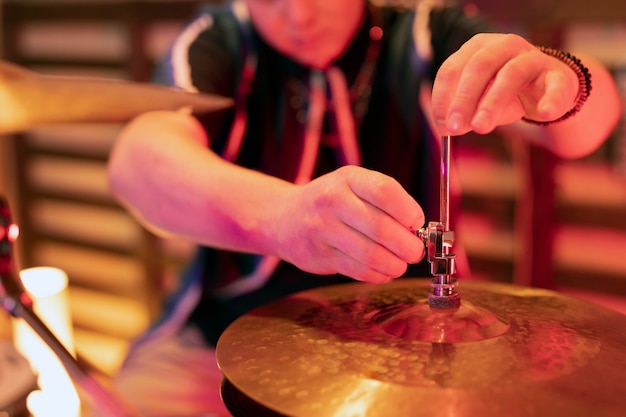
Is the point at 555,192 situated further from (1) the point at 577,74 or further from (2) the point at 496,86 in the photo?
(2) the point at 496,86

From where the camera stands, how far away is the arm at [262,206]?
643 millimetres

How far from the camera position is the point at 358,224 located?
65 centimetres

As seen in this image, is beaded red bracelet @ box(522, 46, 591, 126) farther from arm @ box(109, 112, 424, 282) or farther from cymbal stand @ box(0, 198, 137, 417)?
cymbal stand @ box(0, 198, 137, 417)

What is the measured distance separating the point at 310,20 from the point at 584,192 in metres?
0.86

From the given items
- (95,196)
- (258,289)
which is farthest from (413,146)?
(95,196)

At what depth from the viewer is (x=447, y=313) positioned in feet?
2.19

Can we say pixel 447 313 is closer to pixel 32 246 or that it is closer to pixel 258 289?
pixel 258 289

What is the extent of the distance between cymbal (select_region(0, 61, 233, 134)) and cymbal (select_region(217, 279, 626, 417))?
9.7 inches

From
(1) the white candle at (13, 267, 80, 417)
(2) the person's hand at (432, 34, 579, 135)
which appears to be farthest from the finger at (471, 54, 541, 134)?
(1) the white candle at (13, 267, 80, 417)

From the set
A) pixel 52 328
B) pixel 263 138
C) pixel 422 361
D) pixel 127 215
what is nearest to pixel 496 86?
pixel 422 361

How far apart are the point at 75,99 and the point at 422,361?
0.41 metres

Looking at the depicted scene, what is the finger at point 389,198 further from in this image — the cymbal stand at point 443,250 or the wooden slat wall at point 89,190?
the wooden slat wall at point 89,190

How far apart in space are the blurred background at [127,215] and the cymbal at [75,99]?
11cm

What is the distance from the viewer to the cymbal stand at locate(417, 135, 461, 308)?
65 cm
